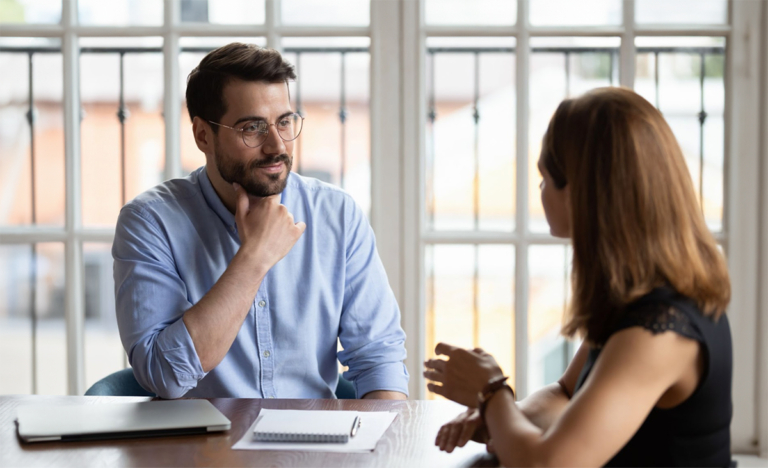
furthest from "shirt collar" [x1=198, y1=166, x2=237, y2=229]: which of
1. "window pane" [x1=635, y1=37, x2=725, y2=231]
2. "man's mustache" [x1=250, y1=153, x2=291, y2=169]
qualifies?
"window pane" [x1=635, y1=37, x2=725, y2=231]

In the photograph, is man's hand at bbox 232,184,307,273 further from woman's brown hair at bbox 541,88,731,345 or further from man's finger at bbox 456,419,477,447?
woman's brown hair at bbox 541,88,731,345

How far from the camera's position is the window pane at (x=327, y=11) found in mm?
2766

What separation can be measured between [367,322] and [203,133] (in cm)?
67

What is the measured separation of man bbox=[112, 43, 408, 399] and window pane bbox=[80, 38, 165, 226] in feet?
2.84

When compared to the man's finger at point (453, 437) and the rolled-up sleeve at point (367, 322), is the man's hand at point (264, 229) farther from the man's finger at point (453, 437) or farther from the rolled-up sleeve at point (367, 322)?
the man's finger at point (453, 437)

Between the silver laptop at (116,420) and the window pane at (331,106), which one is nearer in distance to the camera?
the silver laptop at (116,420)

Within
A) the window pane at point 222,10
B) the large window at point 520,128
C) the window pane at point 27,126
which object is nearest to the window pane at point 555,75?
the large window at point 520,128

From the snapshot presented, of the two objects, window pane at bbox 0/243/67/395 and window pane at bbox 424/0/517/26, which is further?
window pane at bbox 0/243/67/395

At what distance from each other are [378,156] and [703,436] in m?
1.73

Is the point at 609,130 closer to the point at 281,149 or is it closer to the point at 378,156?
the point at 281,149

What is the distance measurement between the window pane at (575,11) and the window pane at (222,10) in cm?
102

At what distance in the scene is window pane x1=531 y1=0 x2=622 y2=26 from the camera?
2.70m

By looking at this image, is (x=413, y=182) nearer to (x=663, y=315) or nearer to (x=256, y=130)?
(x=256, y=130)

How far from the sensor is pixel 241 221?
6.23 feet
